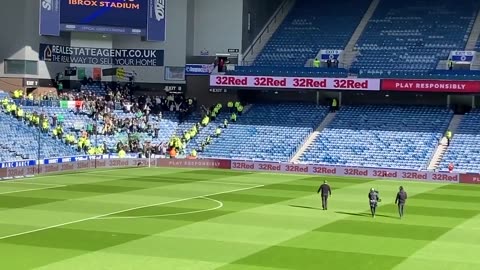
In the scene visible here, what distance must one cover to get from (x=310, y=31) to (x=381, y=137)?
17.0 m

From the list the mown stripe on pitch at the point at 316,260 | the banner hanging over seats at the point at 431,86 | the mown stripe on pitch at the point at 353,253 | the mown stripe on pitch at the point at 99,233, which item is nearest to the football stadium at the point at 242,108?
the banner hanging over seats at the point at 431,86

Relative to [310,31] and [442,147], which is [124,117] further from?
[442,147]

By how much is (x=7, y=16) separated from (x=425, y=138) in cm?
3701

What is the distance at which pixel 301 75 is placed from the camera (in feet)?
227

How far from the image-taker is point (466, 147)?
61.7 meters

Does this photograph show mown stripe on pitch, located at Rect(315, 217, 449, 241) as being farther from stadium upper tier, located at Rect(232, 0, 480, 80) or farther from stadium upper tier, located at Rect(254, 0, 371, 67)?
stadium upper tier, located at Rect(254, 0, 371, 67)

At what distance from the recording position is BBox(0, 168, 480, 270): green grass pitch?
23891mm

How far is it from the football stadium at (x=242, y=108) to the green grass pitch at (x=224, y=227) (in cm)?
37

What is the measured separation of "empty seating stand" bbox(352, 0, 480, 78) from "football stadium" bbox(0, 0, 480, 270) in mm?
192

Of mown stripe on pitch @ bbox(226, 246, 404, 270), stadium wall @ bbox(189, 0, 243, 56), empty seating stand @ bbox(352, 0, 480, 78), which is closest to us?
mown stripe on pitch @ bbox(226, 246, 404, 270)

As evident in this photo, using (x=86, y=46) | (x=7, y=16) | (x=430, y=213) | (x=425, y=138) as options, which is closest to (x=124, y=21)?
(x=86, y=46)

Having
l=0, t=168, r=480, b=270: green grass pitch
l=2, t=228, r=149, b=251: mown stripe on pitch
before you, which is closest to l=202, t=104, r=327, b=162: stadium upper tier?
l=0, t=168, r=480, b=270: green grass pitch

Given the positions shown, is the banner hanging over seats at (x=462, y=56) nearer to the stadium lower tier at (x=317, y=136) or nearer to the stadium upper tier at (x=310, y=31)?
the stadium lower tier at (x=317, y=136)

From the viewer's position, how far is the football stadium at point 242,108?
144 ft
